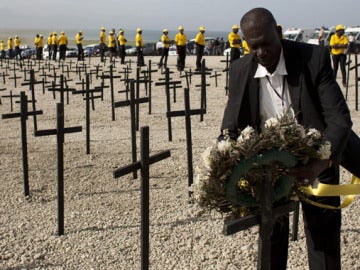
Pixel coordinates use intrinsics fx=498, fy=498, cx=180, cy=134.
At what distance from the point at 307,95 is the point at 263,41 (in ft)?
1.39

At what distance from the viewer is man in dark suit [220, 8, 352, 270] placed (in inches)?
98.3

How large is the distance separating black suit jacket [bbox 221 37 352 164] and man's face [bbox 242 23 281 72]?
158 mm

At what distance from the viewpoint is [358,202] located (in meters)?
5.96

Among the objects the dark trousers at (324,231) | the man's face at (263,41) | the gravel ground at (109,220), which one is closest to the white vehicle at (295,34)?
the gravel ground at (109,220)

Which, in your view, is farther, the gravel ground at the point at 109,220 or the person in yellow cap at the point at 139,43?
the person in yellow cap at the point at 139,43

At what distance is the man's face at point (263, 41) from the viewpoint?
2453 mm

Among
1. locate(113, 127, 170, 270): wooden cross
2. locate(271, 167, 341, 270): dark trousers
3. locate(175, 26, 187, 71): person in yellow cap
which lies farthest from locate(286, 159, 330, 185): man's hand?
locate(175, 26, 187, 71): person in yellow cap

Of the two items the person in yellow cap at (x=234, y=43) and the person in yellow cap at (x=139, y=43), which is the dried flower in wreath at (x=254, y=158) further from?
the person in yellow cap at (x=139, y=43)

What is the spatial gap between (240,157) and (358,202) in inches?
165

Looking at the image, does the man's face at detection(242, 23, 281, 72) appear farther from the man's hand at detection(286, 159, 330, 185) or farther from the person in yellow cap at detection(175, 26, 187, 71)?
the person in yellow cap at detection(175, 26, 187, 71)

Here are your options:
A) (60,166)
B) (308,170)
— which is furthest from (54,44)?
(308,170)

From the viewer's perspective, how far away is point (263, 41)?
8.09 feet

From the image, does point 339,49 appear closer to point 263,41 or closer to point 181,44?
point 181,44

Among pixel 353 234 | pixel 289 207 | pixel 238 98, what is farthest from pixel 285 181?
pixel 353 234
